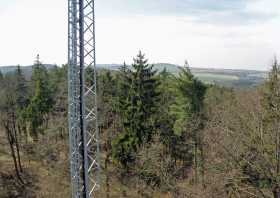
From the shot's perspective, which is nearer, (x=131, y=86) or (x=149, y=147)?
(x=149, y=147)

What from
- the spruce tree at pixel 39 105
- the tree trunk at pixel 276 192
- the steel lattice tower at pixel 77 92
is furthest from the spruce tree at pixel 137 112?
the steel lattice tower at pixel 77 92

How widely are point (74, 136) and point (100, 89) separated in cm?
2534

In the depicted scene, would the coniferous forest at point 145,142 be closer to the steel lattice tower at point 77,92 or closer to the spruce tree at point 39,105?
the spruce tree at point 39,105

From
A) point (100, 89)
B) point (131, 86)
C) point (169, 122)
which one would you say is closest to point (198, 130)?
Answer: point (169, 122)

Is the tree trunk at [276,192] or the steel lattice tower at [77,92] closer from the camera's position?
the steel lattice tower at [77,92]

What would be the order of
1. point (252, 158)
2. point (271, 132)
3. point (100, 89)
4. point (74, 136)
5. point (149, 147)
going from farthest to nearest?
point (100, 89) → point (149, 147) → point (252, 158) → point (271, 132) → point (74, 136)

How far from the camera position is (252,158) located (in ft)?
54.5

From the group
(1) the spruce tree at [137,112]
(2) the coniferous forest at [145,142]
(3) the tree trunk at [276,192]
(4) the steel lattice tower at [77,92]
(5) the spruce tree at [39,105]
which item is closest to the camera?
(4) the steel lattice tower at [77,92]

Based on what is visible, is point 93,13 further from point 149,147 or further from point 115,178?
point 115,178

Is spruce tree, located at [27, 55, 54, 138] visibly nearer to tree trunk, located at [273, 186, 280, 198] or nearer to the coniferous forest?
the coniferous forest

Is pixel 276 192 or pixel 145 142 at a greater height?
pixel 276 192

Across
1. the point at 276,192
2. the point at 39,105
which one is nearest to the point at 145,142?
the point at 276,192

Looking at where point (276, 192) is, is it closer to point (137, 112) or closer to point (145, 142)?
point (145, 142)

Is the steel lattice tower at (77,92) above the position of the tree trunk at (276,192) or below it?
above
